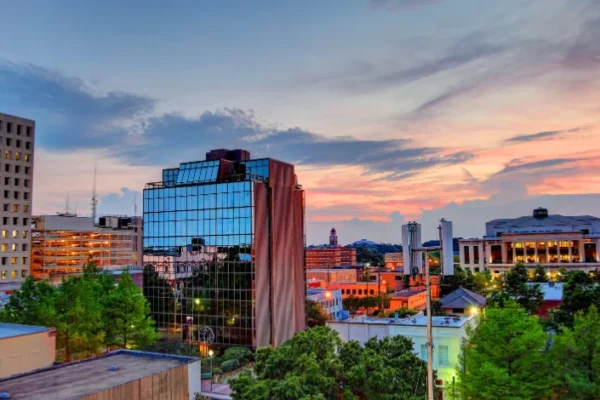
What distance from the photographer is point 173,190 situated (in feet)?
235

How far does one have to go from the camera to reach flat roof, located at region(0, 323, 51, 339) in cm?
4217

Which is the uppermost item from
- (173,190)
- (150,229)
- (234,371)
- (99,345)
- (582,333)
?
(173,190)

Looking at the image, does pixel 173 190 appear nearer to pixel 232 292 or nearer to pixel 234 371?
→ pixel 232 292

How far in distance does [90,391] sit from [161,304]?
4412 cm

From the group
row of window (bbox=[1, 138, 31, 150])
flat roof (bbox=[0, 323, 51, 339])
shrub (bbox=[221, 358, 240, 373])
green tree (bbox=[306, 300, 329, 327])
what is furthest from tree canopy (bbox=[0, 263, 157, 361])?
row of window (bbox=[1, 138, 31, 150])

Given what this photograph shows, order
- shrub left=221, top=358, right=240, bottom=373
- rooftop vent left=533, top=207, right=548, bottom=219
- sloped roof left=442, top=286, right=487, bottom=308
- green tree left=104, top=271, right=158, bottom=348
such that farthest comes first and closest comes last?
rooftop vent left=533, top=207, right=548, bottom=219, sloped roof left=442, top=286, right=487, bottom=308, shrub left=221, top=358, right=240, bottom=373, green tree left=104, top=271, right=158, bottom=348

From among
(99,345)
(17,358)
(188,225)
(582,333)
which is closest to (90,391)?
(17,358)

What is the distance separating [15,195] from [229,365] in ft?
251

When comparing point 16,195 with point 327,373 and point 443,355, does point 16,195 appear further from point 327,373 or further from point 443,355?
point 327,373

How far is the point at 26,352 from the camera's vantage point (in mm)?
42406

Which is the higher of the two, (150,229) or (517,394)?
(150,229)

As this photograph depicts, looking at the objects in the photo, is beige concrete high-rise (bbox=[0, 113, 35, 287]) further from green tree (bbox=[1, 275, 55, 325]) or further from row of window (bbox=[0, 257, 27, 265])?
green tree (bbox=[1, 275, 55, 325])

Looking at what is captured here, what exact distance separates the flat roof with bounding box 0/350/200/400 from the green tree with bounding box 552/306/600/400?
2382 cm

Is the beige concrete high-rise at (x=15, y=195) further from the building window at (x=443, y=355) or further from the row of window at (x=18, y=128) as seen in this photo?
the building window at (x=443, y=355)
